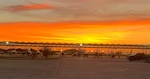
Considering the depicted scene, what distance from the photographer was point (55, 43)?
148m

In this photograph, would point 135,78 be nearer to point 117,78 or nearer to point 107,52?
point 117,78

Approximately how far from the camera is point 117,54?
101562mm

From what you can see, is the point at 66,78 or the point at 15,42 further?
the point at 15,42

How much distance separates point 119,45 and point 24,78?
409ft

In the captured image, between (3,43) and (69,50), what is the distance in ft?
98.5

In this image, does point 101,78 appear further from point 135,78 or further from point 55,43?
point 55,43

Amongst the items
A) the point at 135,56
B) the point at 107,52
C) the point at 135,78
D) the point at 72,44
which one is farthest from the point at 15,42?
the point at 135,78

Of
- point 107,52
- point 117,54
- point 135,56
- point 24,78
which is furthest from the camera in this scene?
point 107,52

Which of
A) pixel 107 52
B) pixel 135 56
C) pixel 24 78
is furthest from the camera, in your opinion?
pixel 107 52

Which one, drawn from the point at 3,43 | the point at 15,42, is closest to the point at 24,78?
the point at 3,43

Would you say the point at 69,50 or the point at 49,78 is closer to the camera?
the point at 49,78

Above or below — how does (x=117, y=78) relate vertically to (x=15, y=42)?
below

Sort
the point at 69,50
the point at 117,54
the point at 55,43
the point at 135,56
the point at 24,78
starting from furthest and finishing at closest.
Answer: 1. the point at 55,43
2. the point at 69,50
3. the point at 117,54
4. the point at 135,56
5. the point at 24,78

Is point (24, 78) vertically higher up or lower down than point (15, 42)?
lower down
